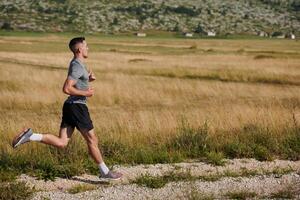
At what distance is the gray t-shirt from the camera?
8938 mm

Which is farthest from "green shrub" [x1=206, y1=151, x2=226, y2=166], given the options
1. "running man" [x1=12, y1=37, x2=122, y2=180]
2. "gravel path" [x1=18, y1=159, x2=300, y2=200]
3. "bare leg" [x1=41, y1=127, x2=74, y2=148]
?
"bare leg" [x1=41, y1=127, x2=74, y2=148]

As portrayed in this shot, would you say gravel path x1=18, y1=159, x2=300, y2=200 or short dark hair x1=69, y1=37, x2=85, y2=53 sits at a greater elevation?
short dark hair x1=69, y1=37, x2=85, y2=53

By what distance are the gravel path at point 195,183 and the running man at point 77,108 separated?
0.51 meters

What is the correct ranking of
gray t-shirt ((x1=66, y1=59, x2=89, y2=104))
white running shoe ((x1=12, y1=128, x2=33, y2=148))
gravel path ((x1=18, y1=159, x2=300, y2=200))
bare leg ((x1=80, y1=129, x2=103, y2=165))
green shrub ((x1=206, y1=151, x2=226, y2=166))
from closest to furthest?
1. gravel path ((x1=18, y1=159, x2=300, y2=200))
2. gray t-shirt ((x1=66, y1=59, x2=89, y2=104))
3. white running shoe ((x1=12, y1=128, x2=33, y2=148))
4. bare leg ((x1=80, y1=129, x2=103, y2=165))
5. green shrub ((x1=206, y1=151, x2=226, y2=166))

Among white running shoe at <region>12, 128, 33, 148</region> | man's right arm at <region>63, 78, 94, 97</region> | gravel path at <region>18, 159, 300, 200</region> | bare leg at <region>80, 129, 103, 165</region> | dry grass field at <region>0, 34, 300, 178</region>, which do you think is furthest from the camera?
A: dry grass field at <region>0, 34, 300, 178</region>

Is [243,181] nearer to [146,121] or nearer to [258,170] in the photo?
[258,170]

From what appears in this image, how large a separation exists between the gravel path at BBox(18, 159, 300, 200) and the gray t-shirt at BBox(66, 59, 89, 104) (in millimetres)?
1396

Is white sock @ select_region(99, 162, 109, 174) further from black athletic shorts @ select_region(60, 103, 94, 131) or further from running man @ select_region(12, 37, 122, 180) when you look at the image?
black athletic shorts @ select_region(60, 103, 94, 131)

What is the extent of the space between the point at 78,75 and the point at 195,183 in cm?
253

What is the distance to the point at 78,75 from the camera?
895 cm

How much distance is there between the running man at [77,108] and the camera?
8.95 m

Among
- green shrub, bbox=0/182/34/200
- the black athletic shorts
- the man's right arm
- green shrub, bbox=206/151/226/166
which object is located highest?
the man's right arm

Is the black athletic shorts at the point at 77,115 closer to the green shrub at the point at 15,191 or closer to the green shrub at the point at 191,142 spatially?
the green shrub at the point at 15,191

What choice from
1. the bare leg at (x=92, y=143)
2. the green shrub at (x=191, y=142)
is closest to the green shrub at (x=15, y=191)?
the bare leg at (x=92, y=143)
